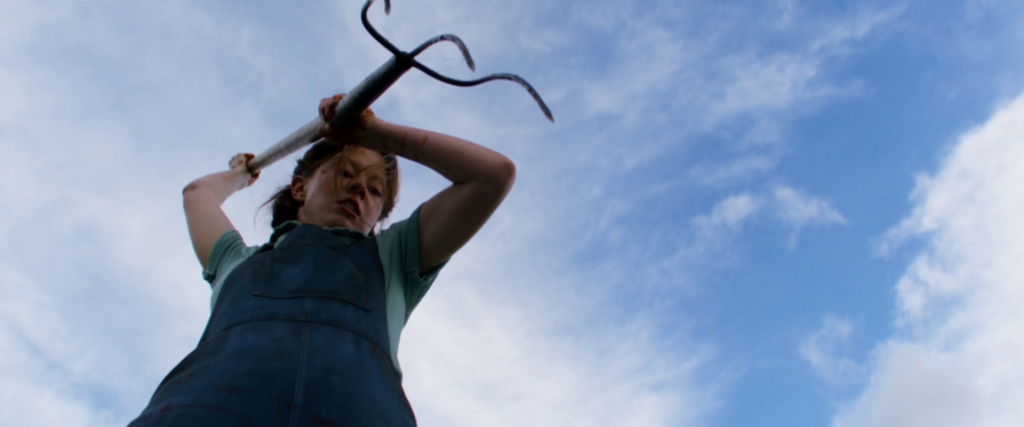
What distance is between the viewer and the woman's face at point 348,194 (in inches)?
121

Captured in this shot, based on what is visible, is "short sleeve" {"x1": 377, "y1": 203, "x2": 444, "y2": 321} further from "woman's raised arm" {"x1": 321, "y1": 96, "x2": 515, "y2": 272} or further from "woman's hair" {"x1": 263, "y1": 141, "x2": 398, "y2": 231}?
"woman's hair" {"x1": 263, "y1": 141, "x2": 398, "y2": 231}

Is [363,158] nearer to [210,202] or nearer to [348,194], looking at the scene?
[348,194]

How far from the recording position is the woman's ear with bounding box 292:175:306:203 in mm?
3510

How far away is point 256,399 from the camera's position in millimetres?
1941

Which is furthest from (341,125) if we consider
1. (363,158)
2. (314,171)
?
(314,171)

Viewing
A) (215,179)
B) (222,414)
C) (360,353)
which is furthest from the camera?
(215,179)

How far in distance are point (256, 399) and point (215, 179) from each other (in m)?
2.28

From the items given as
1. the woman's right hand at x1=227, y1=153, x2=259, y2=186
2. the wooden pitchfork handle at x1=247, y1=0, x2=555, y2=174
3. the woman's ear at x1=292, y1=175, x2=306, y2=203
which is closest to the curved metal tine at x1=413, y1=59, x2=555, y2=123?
the wooden pitchfork handle at x1=247, y1=0, x2=555, y2=174

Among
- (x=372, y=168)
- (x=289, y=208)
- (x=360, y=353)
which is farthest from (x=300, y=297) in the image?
(x=289, y=208)

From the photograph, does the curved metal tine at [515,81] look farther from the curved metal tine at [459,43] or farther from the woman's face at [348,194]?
the woman's face at [348,194]

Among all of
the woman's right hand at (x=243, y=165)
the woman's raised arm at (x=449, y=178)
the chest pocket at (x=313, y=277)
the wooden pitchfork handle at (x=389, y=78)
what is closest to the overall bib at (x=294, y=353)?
the chest pocket at (x=313, y=277)

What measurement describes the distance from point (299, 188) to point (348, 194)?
54cm

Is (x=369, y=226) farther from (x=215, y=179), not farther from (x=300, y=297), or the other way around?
(x=215, y=179)

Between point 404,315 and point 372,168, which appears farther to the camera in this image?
point 372,168
